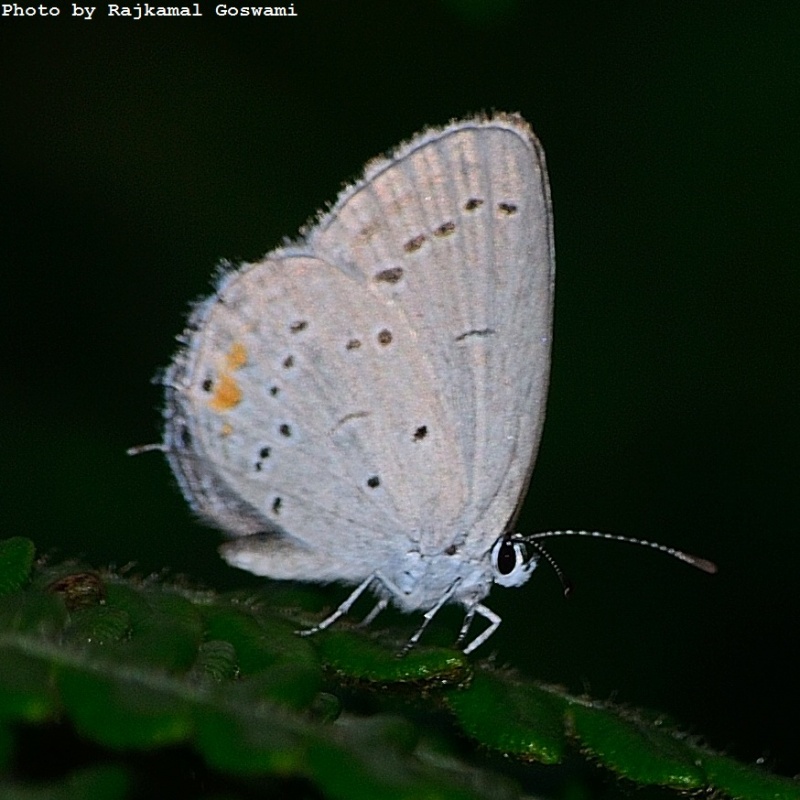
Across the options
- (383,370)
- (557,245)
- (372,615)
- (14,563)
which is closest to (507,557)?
(372,615)

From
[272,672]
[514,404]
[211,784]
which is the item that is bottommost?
[211,784]

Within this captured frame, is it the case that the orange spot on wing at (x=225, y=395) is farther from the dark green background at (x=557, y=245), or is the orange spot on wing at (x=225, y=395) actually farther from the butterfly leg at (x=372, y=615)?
the dark green background at (x=557, y=245)

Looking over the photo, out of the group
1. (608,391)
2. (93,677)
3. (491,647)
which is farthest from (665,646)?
(93,677)

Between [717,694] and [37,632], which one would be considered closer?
[37,632]

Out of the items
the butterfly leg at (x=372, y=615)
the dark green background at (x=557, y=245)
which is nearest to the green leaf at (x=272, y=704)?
the butterfly leg at (x=372, y=615)

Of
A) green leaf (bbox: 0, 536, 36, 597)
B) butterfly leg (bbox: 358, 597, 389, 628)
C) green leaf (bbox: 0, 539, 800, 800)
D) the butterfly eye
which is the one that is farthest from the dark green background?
green leaf (bbox: 0, 536, 36, 597)

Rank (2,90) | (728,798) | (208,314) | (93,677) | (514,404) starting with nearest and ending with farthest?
1. (93,677)
2. (728,798)
3. (514,404)
4. (208,314)
5. (2,90)

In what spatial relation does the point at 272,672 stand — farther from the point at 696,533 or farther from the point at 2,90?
the point at 2,90
